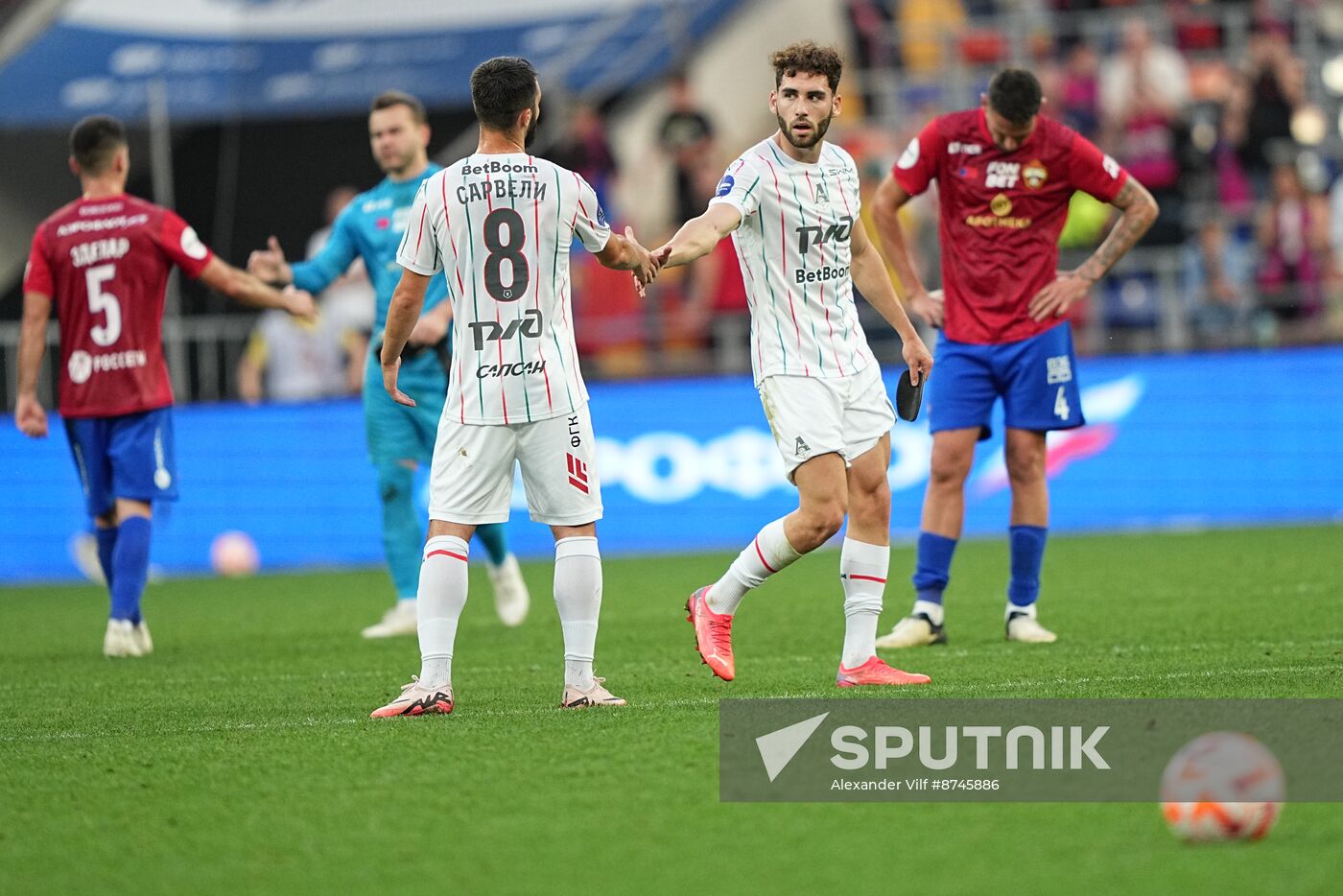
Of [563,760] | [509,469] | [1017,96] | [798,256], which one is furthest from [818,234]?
[563,760]

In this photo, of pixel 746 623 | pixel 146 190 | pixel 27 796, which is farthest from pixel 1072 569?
pixel 146 190

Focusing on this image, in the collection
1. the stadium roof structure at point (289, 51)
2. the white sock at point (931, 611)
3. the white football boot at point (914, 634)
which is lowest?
the white football boot at point (914, 634)

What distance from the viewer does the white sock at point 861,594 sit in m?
6.87

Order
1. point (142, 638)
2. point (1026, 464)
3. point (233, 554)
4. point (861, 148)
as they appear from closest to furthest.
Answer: point (1026, 464) < point (142, 638) < point (233, 554) < point (861, 148)

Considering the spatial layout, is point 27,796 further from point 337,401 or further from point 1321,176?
point 1321,176

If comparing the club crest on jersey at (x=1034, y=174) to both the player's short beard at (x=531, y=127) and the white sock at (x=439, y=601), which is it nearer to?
the player's short beard at (x=531, y=127)

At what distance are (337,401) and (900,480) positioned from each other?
177 inches

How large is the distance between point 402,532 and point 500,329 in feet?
12.3

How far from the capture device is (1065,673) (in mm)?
6879

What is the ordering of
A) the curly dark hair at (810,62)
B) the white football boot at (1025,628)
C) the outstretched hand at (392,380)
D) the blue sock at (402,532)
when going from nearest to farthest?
the outstretched hand at (392,380), the curly dark hair at (810,62), the white football boot at (1025,628), the blue sock at (402,532)

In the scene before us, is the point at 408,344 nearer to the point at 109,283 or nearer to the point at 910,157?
the point at 109,283

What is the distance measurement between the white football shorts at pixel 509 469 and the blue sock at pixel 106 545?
360 cm

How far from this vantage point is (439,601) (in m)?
6.37

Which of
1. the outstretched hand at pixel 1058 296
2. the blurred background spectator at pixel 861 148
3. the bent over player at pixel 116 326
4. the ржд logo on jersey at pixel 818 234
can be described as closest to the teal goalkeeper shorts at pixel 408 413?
the bent over player at pixel 116 326
